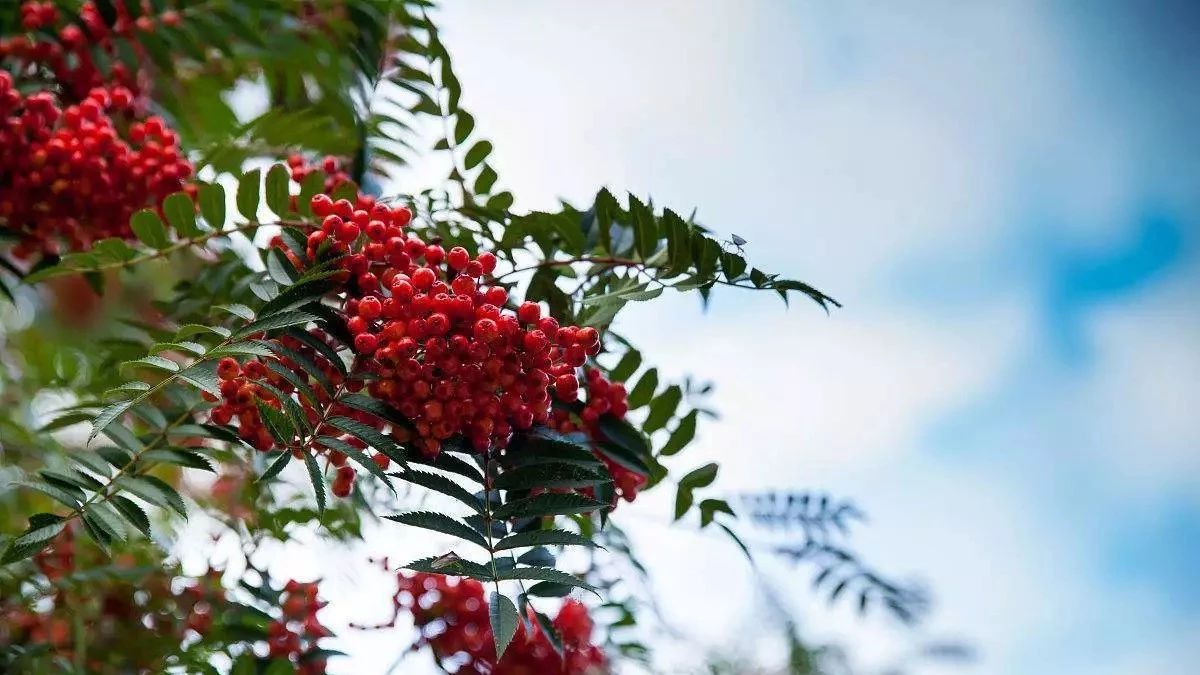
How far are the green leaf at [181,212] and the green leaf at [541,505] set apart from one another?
22.2 inches

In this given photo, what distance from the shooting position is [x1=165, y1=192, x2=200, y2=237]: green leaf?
1.27 metres

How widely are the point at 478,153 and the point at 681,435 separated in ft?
1.60

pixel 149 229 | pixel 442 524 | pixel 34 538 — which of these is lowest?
pixel 34 538

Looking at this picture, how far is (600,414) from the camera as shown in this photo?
1225mm

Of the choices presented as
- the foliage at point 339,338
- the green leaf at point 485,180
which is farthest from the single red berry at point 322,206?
the green leaf at point 485,180

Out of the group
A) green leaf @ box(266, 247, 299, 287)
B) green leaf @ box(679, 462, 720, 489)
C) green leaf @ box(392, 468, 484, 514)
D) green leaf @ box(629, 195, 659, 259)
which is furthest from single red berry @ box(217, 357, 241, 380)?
green leaf @ box(679, 462, 720, 489)

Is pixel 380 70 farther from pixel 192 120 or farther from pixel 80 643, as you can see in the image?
pixel 80 643

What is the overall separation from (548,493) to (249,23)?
1246 mm

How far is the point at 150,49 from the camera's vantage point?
180 centimetres

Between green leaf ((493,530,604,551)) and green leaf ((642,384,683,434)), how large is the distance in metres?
0.33

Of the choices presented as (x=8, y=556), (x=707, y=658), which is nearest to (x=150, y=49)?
(x=8, y=556)

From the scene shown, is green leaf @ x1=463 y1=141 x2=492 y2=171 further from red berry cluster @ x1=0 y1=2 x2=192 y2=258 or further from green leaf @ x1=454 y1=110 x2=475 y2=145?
red berry cluster @ x1=0 y1=2 x2=192 y2=258

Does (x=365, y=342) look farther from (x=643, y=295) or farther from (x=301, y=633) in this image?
(x=301, y=633)

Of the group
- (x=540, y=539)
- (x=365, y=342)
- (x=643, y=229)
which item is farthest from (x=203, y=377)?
(x=643, y=229)
